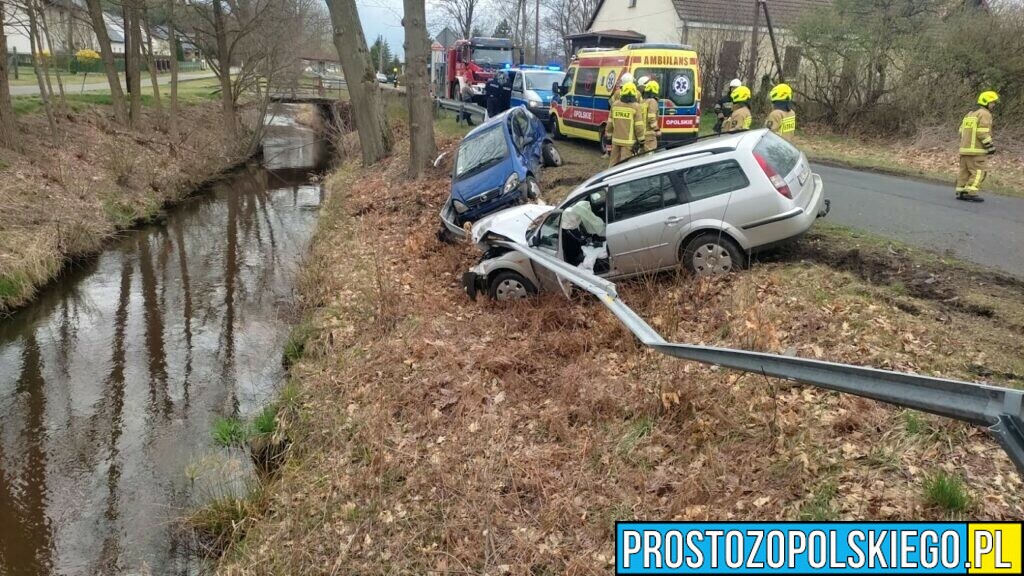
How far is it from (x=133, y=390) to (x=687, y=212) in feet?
23.6

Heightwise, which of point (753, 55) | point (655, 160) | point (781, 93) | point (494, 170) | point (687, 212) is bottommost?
point (687, 212)

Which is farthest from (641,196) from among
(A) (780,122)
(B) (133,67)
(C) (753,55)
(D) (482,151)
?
(B) (133,67)

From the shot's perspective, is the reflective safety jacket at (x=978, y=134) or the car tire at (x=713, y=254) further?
the reflective safety jacket at (x=978, y=134)

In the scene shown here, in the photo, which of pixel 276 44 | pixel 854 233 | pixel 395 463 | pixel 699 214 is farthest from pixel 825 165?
pixel 276 44

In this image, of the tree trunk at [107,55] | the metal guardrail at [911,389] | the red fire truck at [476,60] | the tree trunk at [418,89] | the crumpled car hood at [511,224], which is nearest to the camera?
the metal guardrail at [911,389]

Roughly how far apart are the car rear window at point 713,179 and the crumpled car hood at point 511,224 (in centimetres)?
212

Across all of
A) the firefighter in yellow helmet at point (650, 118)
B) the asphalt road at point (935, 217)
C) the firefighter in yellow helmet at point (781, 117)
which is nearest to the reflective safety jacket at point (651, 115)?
the firefighter in yellow helmet at point (650, 118)

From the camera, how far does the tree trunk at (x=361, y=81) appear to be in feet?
60.1

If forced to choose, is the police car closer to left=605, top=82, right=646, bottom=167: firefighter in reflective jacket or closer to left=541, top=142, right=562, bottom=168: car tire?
left=541, top=142, right=562, bottom=168: car tire

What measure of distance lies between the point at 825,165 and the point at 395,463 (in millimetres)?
12648

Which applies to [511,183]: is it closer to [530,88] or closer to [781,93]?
[781,93]

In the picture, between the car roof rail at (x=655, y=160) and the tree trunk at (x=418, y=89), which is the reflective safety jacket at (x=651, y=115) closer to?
the car roof rail at (x=655, y=160)

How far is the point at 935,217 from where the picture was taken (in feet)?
31.2

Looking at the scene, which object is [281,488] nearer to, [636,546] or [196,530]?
[196,530]
